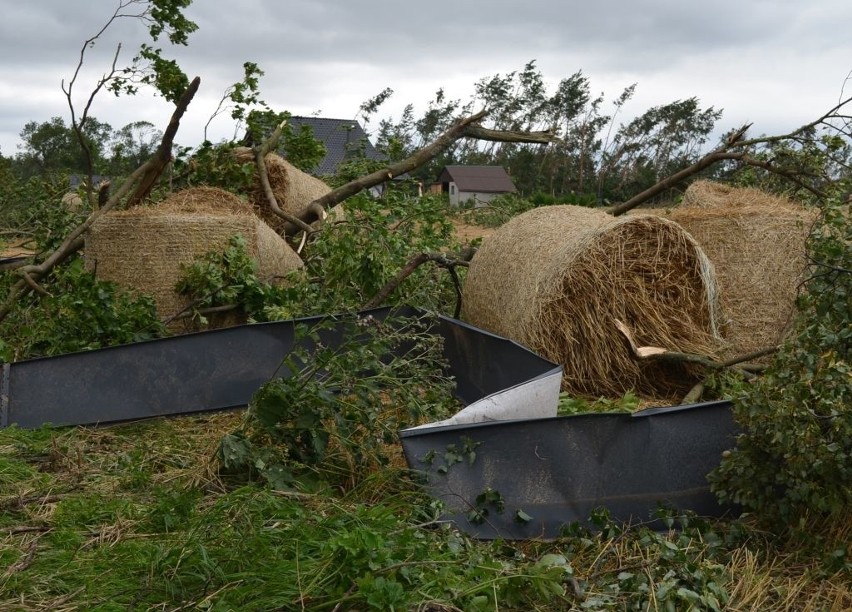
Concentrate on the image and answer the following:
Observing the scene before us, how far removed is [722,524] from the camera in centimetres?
404

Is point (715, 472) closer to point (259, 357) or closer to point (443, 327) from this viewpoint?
point (443, 327)

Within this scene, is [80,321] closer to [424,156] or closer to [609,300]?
[609,300]

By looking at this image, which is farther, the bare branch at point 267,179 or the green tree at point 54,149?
the green tree at point 54,149

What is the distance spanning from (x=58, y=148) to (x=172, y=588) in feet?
117

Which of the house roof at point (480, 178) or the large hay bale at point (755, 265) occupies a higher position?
the house roof at point (480, 178)

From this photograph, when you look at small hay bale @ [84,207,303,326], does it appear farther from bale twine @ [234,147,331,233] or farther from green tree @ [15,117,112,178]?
green tree @ [15,117,112,178]

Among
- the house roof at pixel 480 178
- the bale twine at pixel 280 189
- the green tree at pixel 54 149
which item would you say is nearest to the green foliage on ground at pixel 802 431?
the bale twine at pixel 280 189

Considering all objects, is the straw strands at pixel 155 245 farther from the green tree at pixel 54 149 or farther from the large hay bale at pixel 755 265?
the green tree at pixel 54 149

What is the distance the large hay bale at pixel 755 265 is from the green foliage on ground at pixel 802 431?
2.53 m

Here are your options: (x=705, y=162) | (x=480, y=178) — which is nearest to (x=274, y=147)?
(x=705, y=162)

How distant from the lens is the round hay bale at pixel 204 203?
7282 mm

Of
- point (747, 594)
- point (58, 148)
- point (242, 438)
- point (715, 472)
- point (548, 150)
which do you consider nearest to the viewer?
point (747, 594)

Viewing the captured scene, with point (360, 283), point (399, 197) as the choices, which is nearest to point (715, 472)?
point (360, 283)

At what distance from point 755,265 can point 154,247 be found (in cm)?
439
